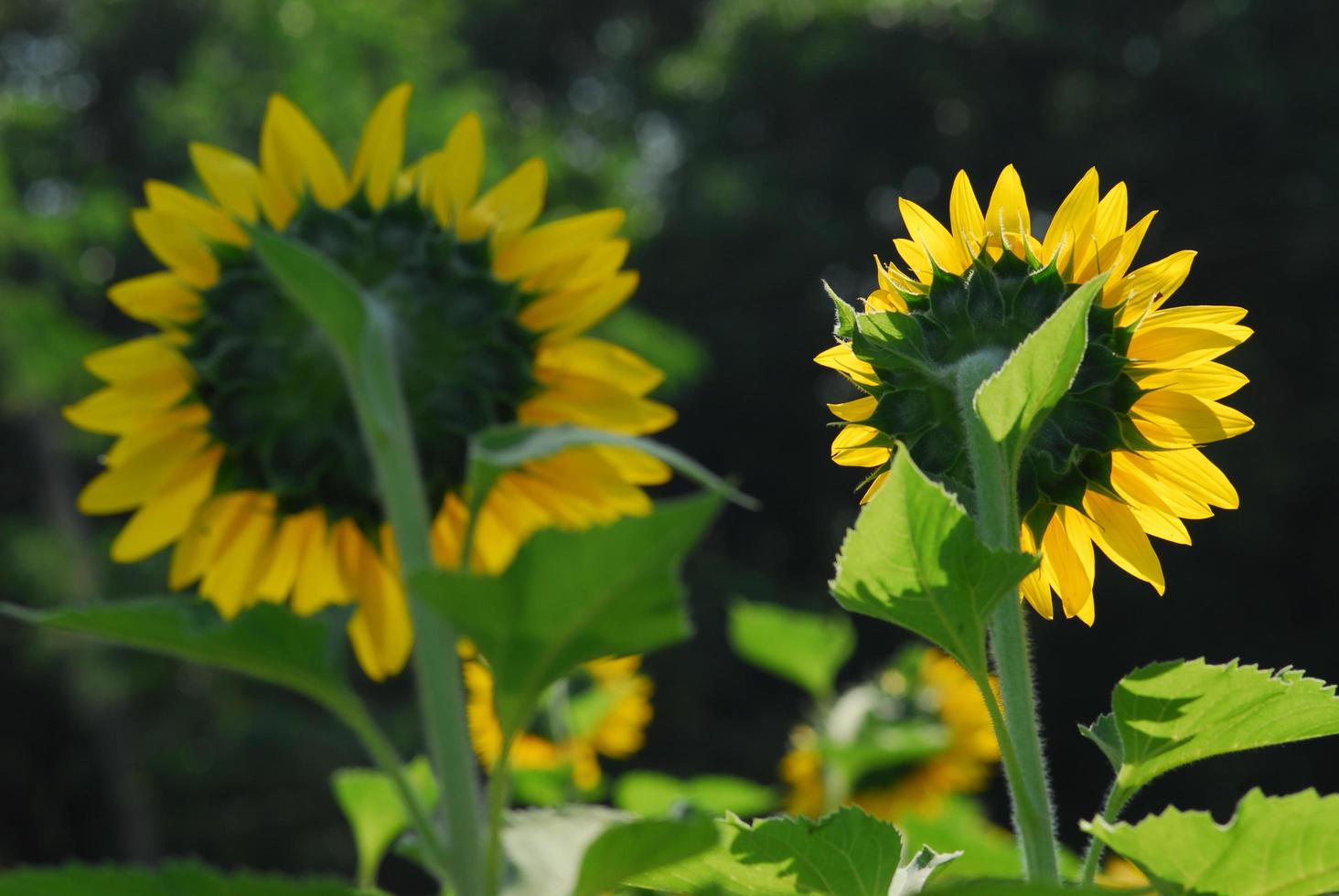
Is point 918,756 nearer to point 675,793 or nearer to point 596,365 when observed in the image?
point 675,793

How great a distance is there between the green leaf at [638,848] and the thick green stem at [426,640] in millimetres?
39

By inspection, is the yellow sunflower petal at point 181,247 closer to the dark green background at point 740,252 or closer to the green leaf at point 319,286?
the green leaf at point 319,286

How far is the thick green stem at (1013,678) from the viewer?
43 centimetres

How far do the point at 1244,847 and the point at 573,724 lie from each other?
112 cm

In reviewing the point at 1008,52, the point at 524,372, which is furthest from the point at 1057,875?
the point at 1008,52

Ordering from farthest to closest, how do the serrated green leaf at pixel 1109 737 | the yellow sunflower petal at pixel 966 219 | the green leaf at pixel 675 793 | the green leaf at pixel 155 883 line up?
the green leaf at pixel 675 793
the yellow sunflower petal at pixel 966 219
the serrated green leaf at pixel 1109 737
the green leaf at pixel 155 883

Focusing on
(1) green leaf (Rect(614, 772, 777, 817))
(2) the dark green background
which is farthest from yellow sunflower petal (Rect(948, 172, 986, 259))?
(2) the dark green background

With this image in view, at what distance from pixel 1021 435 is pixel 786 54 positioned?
12426 millimetres

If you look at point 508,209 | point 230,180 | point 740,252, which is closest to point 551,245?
point 508,209

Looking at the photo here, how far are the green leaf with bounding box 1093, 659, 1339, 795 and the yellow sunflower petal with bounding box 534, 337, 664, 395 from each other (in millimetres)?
278

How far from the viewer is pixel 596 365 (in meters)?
0.68

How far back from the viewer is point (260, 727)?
909 centimetres

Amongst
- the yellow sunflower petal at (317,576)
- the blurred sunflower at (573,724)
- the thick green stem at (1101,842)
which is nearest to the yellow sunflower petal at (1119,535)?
the thick green stem at (1101,842)

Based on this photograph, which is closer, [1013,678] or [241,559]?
[1013,678]
